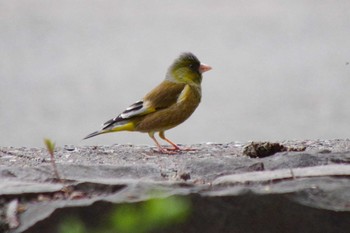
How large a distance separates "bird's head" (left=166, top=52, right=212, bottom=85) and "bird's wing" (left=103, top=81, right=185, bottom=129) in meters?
0.15

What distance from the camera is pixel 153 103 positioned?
462cm

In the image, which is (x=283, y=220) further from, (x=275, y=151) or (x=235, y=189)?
(x=275, y=151)

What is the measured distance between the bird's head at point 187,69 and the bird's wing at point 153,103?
154 mm

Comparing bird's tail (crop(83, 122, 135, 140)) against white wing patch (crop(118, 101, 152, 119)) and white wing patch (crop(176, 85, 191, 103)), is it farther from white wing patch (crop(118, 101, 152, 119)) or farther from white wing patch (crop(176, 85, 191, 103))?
white wing patch (crop(176, 85, 191, 103))

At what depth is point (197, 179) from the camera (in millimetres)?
2525

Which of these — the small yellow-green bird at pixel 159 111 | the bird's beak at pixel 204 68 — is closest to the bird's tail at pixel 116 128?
the small yellow-green bird at pixel 159 111

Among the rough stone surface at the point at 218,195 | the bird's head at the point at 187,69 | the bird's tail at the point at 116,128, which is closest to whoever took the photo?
the rough stone surface at the point at 218,195

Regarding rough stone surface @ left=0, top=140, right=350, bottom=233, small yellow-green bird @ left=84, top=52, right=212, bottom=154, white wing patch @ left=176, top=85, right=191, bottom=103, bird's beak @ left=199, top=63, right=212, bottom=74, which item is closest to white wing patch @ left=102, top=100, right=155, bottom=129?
small yellow-green bird @ left=84, top=52, right=212, bottom=154

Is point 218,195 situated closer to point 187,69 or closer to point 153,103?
point 153,103

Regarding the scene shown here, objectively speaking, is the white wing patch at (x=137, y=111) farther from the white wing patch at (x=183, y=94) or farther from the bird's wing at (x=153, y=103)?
the white wing patch at (x=183, y=94)

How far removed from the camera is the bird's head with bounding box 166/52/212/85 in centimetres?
484

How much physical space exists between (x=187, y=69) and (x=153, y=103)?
1.26ft

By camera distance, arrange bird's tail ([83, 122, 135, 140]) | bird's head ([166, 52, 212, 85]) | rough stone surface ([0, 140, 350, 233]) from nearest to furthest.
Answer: rough stone surface ([0, 140, 350, 233]) < bird's tail ([83, 122, 135, 140]) < bird's head ([166, 52, 212, 85])

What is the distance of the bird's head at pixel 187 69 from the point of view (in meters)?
4.84
